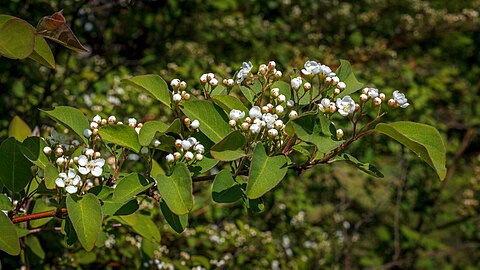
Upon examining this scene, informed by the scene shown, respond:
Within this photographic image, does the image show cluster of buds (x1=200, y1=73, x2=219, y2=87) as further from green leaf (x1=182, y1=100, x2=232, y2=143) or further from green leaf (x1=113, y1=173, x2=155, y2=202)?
green leaf (x1=113, y1=173, x2=155, y2=202)

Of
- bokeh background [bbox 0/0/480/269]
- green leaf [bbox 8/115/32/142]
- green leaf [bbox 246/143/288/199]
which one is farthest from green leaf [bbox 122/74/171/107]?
bokeh background [bbox 0/0/480/269]

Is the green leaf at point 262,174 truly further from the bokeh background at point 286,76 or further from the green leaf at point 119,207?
the bokeh background at point 286,76

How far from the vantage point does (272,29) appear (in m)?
4.16

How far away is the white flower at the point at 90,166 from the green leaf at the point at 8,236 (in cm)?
17

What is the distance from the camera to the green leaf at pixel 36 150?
3.70 feet

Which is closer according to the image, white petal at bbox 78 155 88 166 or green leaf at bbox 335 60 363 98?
white petal at bbox 78 155 88 166

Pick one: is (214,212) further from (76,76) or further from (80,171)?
(80,171)

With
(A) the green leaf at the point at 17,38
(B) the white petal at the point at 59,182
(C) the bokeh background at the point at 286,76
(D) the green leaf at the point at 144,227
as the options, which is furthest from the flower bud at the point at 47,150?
(C) the bokeh background at the point at 286,76

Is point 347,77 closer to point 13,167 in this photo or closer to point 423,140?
point 423,140

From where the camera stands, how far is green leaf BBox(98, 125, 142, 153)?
110 centimetres

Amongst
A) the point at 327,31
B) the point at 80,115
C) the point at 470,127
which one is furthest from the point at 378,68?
the point at 80,115

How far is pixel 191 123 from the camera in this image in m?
1.13

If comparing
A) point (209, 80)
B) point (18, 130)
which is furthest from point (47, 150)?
point (18, 130)

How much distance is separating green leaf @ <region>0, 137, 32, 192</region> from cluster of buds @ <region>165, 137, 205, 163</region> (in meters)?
0.33
